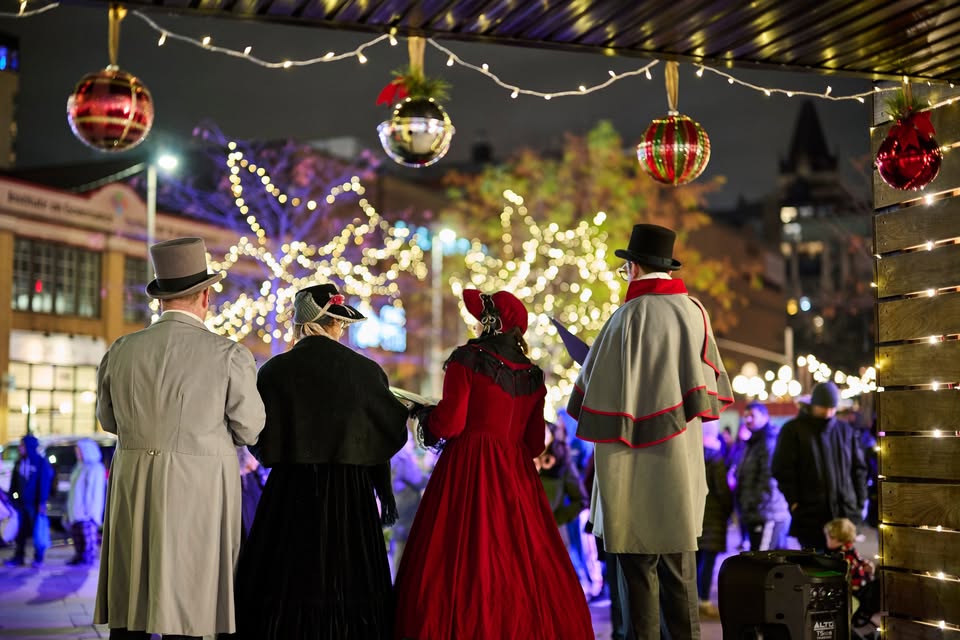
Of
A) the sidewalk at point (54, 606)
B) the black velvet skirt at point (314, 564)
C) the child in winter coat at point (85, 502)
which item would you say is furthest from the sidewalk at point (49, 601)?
the black velvet skirt at point (314, 564)

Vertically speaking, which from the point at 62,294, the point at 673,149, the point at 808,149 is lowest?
the point at 673,149

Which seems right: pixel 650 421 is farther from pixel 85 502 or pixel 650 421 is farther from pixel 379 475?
pixel 85 502

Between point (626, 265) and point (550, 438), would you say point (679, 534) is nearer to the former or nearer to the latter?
point (626, 265)

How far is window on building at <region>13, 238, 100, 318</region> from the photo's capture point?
3234cm

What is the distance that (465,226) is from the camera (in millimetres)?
37969

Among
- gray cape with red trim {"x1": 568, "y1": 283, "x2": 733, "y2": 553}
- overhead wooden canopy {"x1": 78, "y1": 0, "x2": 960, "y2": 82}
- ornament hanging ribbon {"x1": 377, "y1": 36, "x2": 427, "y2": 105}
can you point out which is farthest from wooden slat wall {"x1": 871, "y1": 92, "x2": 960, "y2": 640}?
ornament hanging ribbon {"x1": 377, "y1": 36, "x2": 427, "y2": 105}

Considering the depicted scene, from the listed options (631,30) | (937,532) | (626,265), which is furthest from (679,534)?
(631,30)

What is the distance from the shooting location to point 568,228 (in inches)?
1300

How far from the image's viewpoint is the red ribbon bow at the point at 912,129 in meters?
6.95

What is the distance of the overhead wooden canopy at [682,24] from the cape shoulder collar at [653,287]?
1.35m

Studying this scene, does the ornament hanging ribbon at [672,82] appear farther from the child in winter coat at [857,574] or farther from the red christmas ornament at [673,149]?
the child in winter coat at [857,574]

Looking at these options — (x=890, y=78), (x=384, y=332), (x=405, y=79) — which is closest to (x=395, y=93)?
(x=405, y=79)

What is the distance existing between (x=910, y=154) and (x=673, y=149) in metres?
1.37

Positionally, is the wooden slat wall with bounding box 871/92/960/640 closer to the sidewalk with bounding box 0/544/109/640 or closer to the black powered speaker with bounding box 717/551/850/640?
the black powered speaker with bounding box 717/551/850/640
